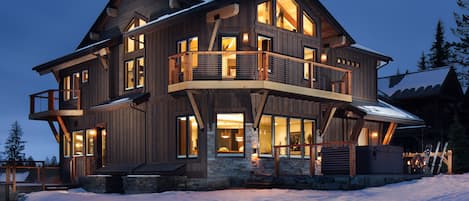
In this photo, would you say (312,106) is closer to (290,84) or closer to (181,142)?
(290,84)

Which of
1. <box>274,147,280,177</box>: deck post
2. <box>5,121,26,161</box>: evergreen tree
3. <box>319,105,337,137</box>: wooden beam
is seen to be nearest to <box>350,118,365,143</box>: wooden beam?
<box>319,105,337,137</box>: wooden beam

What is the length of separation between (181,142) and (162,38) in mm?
4417

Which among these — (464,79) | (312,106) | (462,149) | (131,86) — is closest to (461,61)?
(464,79)

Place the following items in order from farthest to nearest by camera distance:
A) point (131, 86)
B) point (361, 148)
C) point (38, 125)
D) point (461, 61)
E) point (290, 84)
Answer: point (38, 125)
point (461, 61)
point (131, 86)
point (290, 84)
point (361, 148)

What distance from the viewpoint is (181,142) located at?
24.3 meters

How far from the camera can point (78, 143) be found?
1232 inches

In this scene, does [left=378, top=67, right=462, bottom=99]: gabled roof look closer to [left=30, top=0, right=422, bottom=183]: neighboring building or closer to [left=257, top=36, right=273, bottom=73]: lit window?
[left=30, top=0, right=422, bottom=183]: neighboring building

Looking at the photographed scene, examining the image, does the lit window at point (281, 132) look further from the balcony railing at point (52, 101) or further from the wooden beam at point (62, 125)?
the wooden beam at point (62, 125)

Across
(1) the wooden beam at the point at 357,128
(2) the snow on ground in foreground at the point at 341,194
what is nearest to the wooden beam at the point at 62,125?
(2) the snow on ground in foreground at the point at 341,194

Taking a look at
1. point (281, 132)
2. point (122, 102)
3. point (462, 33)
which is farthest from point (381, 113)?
point (462, 33)

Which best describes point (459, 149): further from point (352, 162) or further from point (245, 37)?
point (245, 37)

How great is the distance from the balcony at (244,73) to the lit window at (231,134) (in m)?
1.60

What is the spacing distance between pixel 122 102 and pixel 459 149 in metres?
15.8

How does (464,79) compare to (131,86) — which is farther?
(464,79)
